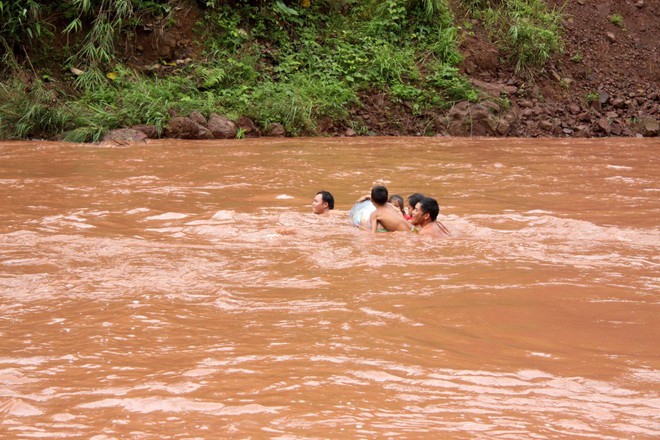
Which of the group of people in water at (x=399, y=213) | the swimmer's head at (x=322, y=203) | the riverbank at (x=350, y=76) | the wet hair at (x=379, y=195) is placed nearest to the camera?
the group of people in water at (x=399, y=213)

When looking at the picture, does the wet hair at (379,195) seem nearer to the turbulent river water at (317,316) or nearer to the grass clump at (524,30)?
the turbulent river water at (317,316)

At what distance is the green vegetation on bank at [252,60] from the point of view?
16094mm

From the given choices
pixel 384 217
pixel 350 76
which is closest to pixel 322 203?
pixel 384 217

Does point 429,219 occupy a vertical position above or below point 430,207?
below

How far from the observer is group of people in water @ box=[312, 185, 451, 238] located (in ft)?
26.7

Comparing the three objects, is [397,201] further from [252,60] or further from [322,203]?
[252,60]

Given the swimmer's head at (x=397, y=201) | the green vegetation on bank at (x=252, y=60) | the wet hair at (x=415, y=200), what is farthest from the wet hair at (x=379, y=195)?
the green vegetation on bank at (x=252, y=60)

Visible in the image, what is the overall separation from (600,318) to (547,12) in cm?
1786

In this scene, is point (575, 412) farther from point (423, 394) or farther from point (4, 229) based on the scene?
point (4, 229)

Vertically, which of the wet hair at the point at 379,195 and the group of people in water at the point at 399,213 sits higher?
the wet hair at the point at 379,195

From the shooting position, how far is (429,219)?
8227 mm

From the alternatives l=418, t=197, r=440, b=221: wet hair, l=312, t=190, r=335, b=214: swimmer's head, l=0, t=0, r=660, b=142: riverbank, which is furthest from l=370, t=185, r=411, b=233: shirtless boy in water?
l=0, t=0, r=660, b=142: riverbank

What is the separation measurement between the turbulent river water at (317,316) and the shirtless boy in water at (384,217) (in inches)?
12.7

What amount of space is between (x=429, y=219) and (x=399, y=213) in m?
0.71
